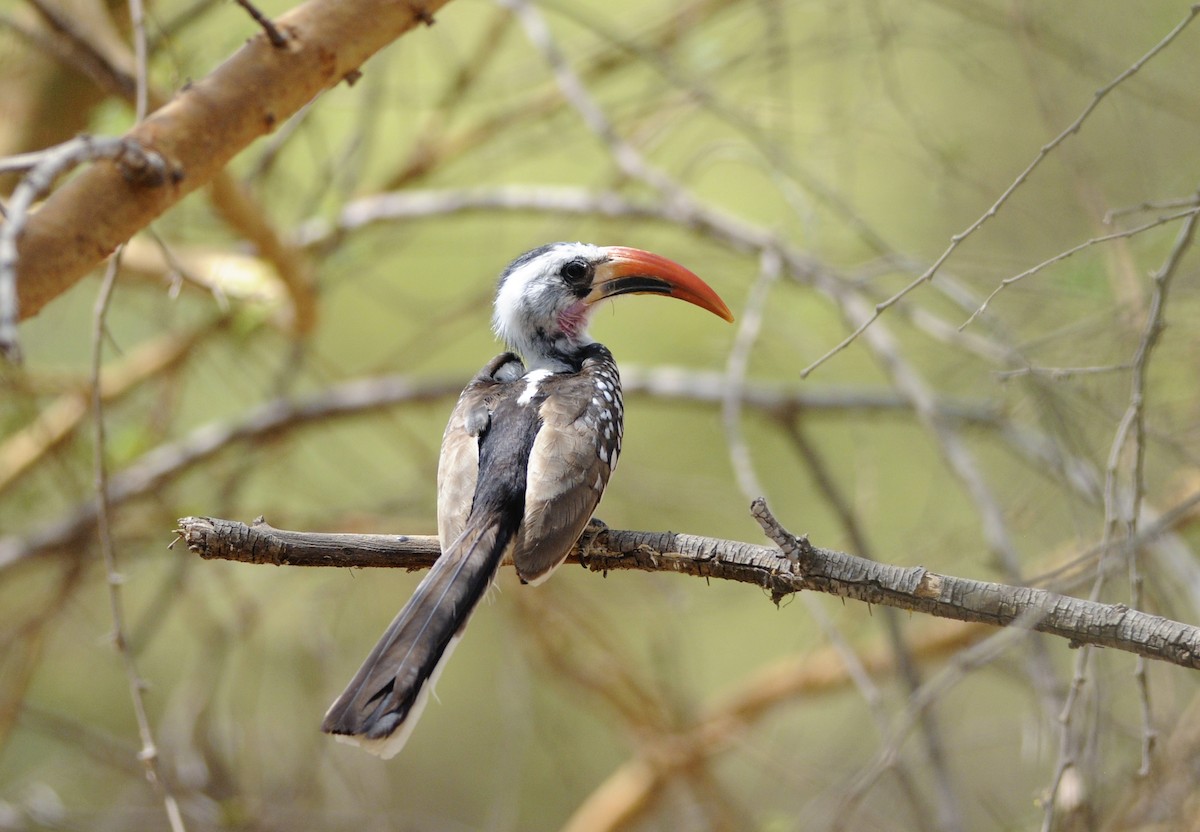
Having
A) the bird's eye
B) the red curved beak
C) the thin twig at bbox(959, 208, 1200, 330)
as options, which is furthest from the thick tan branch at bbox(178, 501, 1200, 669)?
the bird's eye

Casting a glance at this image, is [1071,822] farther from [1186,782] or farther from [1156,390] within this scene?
[1156,390]

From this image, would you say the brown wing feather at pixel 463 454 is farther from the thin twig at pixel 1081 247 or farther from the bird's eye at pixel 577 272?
the thin twig at pixel 1081 247

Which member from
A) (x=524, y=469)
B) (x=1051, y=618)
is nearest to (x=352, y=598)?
(x=524, y=469)

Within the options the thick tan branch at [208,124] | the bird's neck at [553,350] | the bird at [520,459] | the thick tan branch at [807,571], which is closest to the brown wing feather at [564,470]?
the bird at [520,459]

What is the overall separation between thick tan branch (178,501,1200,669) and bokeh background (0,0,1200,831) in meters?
0.12

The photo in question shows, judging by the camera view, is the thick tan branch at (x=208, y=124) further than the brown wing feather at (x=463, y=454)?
No

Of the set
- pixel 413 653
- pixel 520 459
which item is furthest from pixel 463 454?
pixel 413 653

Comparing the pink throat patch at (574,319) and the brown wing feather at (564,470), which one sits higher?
the pink throat patch at (574,319)

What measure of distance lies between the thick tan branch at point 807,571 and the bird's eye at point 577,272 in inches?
40.6

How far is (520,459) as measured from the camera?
241 centimetres

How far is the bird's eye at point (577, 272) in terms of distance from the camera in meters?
3.01

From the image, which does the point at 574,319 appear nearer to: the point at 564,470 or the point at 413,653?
the point at 564,470

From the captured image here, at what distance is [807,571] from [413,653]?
68 cm

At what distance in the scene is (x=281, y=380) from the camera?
4543 mm
